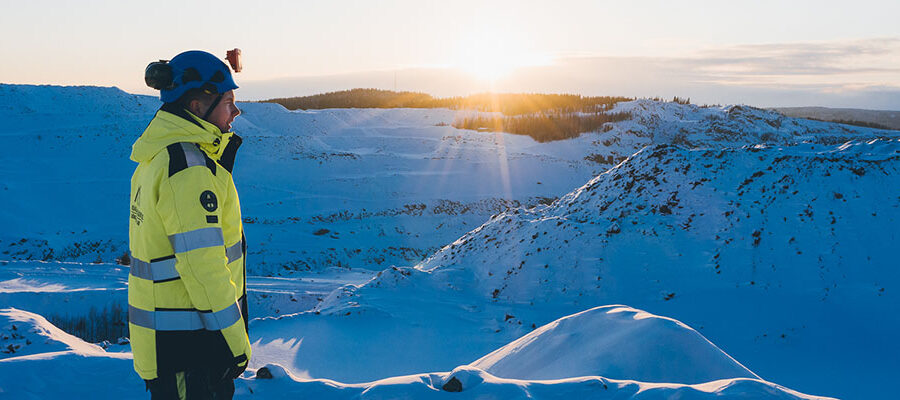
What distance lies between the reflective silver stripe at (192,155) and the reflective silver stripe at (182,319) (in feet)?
2.46

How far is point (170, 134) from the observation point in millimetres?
2959

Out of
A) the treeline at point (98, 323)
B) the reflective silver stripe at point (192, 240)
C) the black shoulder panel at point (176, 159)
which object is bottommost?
the treeline at point (98, 323)

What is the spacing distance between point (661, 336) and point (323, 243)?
16.6 meters

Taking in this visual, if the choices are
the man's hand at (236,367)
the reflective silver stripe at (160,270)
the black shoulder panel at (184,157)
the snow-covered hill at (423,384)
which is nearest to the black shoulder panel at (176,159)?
the black shoulder panel at (184,157)

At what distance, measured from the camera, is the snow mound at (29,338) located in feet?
20.2

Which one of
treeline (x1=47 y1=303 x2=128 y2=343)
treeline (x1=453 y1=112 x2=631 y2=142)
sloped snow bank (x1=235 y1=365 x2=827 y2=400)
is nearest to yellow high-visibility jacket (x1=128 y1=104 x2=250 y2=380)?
sloped snow bank (x1=235 y1=365 x2=827 y2=400)

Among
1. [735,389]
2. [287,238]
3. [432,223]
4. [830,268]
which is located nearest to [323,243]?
[287,238]

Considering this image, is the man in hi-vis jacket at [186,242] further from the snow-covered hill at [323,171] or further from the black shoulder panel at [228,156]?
the snow-covered hill at [323,171]

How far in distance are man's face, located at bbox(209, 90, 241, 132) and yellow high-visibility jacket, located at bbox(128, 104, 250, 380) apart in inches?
4.0

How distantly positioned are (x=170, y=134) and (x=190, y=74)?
15.4 inches

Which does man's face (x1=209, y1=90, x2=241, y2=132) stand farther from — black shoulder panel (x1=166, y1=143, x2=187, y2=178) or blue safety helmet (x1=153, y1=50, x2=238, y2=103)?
black shoulder panel (x1=166, y1=143, x2=187, y2=178)

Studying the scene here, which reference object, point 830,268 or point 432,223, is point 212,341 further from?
point 432,223

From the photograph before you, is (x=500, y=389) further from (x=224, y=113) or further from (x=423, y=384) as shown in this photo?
(x=224, y=113)

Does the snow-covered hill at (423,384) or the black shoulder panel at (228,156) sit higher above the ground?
the black shoulder panel at (228,156)
